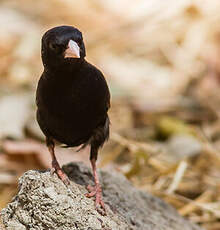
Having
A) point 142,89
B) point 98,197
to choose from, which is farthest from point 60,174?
point 142,89

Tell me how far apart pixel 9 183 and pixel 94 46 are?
384cm

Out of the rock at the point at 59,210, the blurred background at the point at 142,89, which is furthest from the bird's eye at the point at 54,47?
the blurred background at the point at 142,89

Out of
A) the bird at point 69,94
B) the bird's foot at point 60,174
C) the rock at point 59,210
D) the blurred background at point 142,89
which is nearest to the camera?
the rock at point 59,210

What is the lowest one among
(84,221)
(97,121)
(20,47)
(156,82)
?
(84,221)

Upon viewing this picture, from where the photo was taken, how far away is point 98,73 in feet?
11.5

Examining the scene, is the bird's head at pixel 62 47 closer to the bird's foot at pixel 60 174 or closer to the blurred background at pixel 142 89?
the bird's foot at pixel 60 174

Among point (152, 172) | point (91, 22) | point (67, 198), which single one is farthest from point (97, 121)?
point (91, 22)

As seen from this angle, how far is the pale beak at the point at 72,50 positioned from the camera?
314cm

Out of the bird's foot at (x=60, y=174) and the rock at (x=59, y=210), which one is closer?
the rock at (x=59, y=210)

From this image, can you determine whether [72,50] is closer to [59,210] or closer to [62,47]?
[62,47]

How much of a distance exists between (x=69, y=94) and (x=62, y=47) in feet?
0.95

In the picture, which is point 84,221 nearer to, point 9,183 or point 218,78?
point 9,183

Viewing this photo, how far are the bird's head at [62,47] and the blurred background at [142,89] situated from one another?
1767 mm

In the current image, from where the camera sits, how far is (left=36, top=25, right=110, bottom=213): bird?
10.6 feet
